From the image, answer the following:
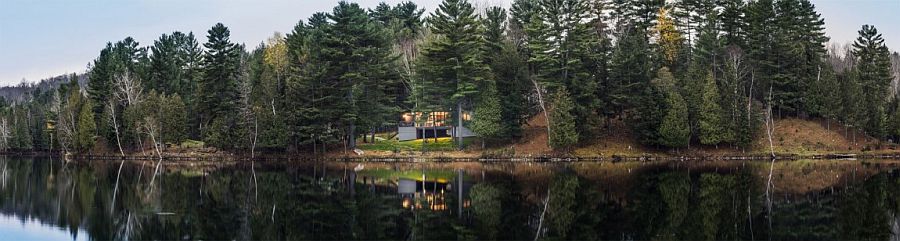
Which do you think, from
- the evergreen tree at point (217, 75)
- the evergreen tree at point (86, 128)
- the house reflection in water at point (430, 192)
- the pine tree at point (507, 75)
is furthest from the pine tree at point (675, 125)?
the evergreen tree at point (86, 128)

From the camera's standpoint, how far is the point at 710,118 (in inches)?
2331

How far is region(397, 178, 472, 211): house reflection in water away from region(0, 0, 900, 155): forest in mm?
22310

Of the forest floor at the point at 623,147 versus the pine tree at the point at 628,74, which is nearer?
the forest floor at the point at 623,147

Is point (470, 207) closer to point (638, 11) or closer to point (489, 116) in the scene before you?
point (489, 116)

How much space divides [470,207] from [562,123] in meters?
33.1

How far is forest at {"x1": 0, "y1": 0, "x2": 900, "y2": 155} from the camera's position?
6003cm

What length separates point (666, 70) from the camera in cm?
6134

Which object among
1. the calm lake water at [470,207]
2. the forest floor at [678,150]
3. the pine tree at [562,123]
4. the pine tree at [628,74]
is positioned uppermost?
the pine tree at [628,74]

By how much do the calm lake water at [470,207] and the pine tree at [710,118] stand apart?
16436mm

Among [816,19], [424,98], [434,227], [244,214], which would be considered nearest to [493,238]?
[434,227]

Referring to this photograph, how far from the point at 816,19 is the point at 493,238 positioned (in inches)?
2401

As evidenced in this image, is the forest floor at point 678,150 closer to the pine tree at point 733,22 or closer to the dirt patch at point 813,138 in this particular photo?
the dirt patch at point 813,138

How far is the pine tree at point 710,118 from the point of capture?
2327 inches

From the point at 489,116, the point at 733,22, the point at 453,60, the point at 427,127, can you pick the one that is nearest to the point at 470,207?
the point at 489,116
